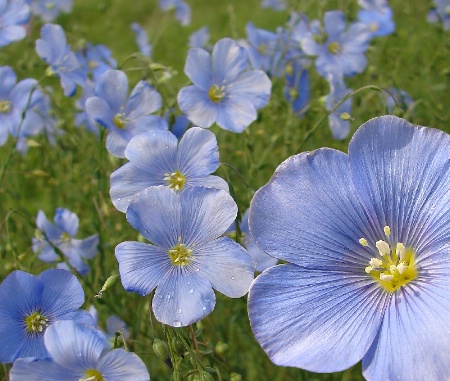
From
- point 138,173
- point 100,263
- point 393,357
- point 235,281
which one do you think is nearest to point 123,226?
point 100,263

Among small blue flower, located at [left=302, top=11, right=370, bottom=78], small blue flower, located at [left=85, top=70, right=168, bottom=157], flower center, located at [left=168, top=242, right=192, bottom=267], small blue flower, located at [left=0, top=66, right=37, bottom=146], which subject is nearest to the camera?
flower center, located at [left=168, top=242, right=192, bottom=267]

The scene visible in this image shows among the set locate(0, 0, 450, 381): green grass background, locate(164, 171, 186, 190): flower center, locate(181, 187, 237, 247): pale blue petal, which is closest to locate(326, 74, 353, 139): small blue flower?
locate(0, 0, 450, 381): green grass background

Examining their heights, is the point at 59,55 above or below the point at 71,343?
above

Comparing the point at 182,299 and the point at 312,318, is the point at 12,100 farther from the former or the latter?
the point at 312,318

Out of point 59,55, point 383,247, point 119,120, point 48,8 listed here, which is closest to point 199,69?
point 119,120

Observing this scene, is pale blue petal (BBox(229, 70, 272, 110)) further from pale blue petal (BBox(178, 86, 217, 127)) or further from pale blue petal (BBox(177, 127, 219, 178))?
pale blue petal (BBox(177, 127, 219, 178))

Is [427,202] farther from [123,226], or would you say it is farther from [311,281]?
[123,226]
